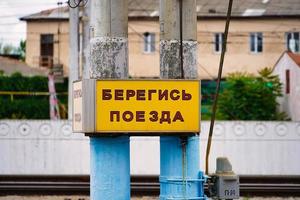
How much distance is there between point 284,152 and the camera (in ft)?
77.8

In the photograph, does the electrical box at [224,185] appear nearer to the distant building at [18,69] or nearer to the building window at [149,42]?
the building window at [149,42]

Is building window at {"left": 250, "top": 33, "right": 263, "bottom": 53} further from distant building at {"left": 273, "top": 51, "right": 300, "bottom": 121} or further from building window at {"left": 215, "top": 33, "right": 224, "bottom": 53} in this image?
distant building at {"left": 273, "top": 51, "right": 300, "bottom": 121}

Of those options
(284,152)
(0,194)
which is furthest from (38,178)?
(284,152)

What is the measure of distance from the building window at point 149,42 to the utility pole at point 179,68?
3834 cm

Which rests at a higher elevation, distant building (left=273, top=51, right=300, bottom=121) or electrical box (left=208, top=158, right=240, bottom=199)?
distant building (left=273, top=51, right=300, bottom=121)

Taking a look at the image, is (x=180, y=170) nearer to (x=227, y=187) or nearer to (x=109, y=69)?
(x=227, y=187)

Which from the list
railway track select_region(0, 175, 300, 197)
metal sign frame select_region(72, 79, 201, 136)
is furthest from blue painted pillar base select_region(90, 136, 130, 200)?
railway track select_region(0, 175, 300, 197)

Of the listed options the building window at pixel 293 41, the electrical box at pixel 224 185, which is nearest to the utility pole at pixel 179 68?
the electrical box at pixel 224 185

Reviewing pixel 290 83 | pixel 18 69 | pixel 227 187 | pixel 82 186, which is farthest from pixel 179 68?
pixel 18 69

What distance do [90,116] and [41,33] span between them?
4247cm

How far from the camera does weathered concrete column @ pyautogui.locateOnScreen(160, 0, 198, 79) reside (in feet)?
27.3

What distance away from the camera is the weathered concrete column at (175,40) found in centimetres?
832

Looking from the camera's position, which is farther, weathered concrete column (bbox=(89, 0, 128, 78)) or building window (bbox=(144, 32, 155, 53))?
building window (bbox=(144, 32, 155, 53))

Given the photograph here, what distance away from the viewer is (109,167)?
8281 millimetres
